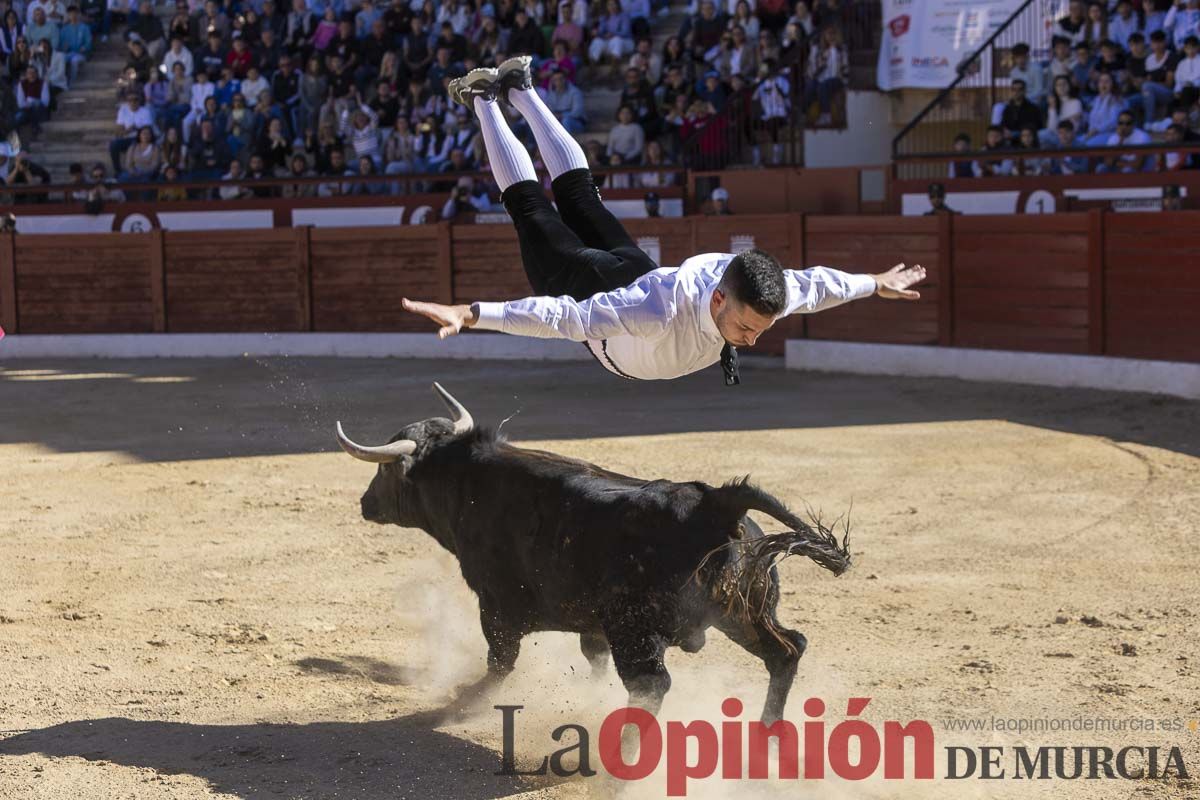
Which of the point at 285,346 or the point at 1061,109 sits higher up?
the point at 1061,109

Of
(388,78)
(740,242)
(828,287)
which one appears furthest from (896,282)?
(388,78)

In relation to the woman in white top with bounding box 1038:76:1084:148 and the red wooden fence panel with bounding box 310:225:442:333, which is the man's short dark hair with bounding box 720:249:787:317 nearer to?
the woman in white top with bounding box 1038:76:1084:148

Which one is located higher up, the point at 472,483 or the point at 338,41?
the point at 338,41

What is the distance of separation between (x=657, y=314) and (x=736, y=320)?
238 mm

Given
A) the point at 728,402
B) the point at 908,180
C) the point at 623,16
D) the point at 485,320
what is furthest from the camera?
the point at 623,16

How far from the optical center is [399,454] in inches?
178

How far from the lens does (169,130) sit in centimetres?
1605

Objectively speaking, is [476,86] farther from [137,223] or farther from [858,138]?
[137,223]

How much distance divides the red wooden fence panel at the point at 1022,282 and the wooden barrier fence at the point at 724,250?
1cm

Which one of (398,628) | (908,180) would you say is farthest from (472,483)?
(908,180)

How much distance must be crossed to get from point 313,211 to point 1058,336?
23.6 feet

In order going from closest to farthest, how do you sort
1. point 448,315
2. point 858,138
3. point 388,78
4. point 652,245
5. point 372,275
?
point 448,315 < point 652,245 < point 372,275 < point 858,138 < point 388,78

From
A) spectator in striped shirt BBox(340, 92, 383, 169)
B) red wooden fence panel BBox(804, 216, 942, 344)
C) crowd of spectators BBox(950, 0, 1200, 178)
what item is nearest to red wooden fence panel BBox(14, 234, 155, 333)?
spectator in striped shirt BBox(340, 92, 383, 169)

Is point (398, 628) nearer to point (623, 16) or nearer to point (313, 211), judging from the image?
point (313, 211)
